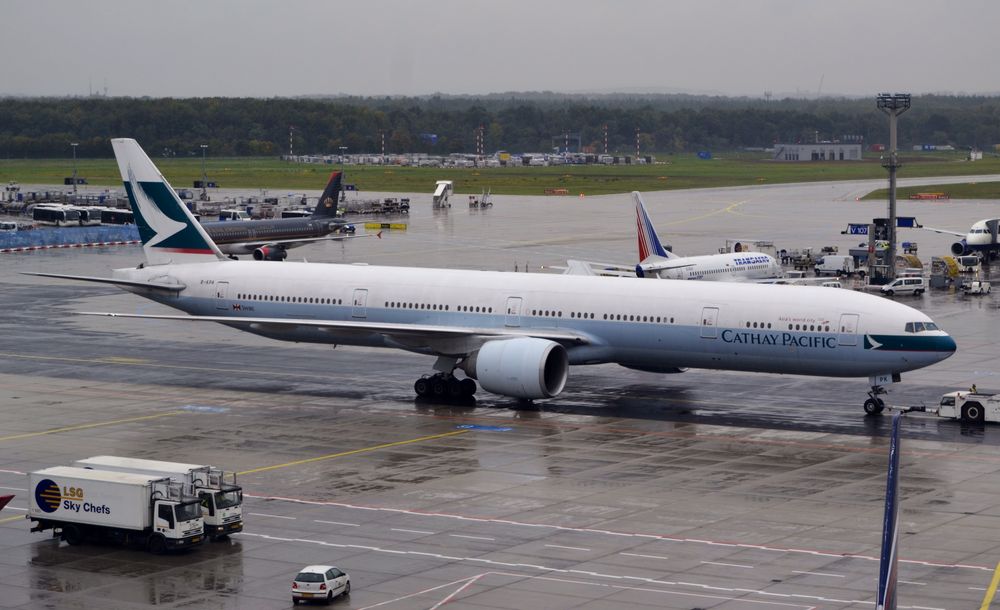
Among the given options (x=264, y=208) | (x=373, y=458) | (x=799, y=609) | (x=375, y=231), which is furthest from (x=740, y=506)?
(x=264, y=208)

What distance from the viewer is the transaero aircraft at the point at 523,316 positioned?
49.5m

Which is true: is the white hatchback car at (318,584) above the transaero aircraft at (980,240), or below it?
below

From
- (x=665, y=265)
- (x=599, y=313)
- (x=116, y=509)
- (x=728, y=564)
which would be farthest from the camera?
(x=665, y=265)

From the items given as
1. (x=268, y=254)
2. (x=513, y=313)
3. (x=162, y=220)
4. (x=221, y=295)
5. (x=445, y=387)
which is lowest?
(x=445, y=387)

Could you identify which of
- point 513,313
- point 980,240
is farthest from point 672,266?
point 980,240

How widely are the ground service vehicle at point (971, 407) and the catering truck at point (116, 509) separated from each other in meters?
28.1

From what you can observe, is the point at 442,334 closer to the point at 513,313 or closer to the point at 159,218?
the point at 513,313

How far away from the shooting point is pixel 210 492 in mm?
34594

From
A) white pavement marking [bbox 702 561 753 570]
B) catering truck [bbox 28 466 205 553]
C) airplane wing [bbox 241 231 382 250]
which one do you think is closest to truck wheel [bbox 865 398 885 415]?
white pavement marking [bbox 702 561 753 570]

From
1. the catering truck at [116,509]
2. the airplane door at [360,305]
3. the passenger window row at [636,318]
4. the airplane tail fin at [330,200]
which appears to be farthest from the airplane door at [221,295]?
the airplane tail fin at [330,200]

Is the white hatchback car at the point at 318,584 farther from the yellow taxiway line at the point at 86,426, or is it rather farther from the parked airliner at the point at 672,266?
the parked airliner at the point at 672,266

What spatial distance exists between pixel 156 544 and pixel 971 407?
29.7 m

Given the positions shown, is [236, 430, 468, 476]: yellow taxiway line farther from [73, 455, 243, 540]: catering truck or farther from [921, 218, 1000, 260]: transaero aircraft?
[921, 218, 1000, 260]: transaero aircraft

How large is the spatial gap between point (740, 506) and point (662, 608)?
31.3 ft
